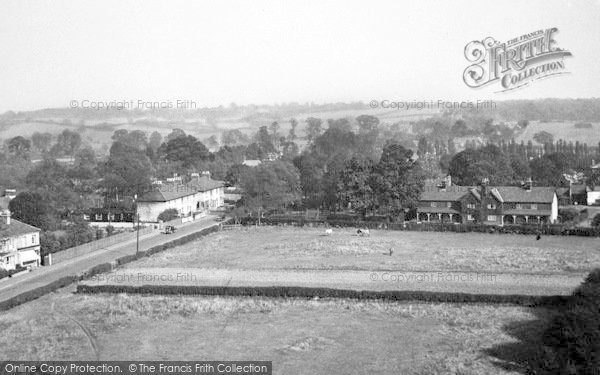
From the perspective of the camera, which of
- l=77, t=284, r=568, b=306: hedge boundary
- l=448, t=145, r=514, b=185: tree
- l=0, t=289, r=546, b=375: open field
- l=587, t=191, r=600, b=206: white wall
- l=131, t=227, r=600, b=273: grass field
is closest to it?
l=0, t=289, r=546, b=375: open field

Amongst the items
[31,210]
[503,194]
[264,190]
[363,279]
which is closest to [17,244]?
[31,210]

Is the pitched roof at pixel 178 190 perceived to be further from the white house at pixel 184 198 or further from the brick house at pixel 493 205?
the brick house at pixel 493 205

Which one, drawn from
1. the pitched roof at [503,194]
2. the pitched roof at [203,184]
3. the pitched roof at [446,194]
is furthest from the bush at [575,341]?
the pitched roof at [203,184]

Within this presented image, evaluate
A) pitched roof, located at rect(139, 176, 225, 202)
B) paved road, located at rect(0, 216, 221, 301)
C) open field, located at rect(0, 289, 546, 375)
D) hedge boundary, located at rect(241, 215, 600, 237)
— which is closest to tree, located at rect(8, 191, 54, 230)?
paved road, located at rect(0, 216, 221, 301)

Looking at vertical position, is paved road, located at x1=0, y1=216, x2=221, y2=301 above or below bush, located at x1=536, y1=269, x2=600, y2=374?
below

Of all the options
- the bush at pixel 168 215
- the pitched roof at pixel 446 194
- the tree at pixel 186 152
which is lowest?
the bush at pixel 168 215

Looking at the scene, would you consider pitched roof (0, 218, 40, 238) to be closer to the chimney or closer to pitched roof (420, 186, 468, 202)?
the chimney

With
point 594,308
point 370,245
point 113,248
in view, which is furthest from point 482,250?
point 113,248
